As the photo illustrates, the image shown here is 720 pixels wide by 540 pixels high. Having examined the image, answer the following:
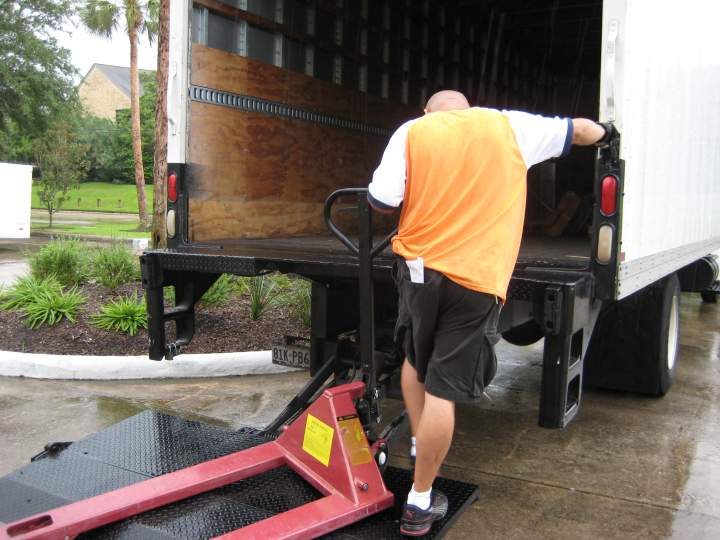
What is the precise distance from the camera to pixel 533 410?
4953 mm

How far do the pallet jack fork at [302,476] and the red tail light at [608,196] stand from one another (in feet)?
4.33

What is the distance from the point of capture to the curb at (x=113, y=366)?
5543 millimetres

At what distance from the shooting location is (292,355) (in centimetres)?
413

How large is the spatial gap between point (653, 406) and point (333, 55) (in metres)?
3.56

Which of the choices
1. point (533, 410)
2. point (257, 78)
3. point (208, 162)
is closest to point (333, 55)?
point (257, 78)

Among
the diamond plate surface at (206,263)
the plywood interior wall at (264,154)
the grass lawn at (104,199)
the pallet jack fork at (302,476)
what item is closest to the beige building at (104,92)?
the grass lawn at (104,199)

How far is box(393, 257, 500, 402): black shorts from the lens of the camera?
2719 mm

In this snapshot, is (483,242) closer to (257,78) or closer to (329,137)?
(257,78)

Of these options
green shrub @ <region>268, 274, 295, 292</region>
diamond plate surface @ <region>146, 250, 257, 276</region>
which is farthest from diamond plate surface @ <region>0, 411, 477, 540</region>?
green shrub @ <region>268, 274, 295, 292</region>

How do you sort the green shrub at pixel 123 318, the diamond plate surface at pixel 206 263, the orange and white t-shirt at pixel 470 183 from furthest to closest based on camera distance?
1. the green shrub at pixel 123 318
2. the diamond plate surface at pixel 206 263
3. the orange and white t-shirt at pixel 470 183

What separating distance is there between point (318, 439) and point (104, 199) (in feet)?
153

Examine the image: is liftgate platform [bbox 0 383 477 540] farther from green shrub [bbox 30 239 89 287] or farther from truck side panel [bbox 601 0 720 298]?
green shrub [bbox 30 239 89 287]

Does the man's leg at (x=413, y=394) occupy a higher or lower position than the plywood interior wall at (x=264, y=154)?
lower

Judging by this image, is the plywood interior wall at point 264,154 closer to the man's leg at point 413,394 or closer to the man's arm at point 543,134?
the man's leg at point 413,394
